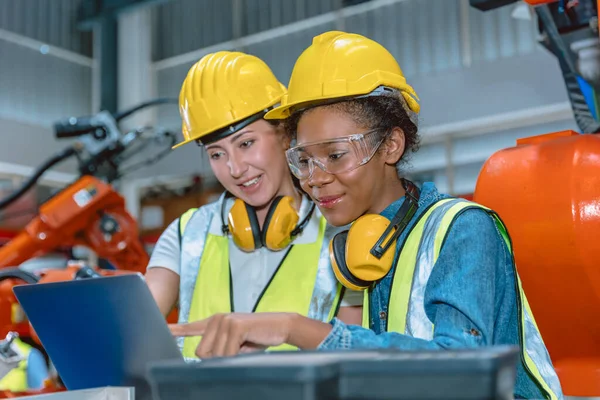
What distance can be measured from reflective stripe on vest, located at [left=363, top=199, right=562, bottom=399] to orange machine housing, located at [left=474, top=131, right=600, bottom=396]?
0.94 feet

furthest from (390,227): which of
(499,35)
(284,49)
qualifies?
(284,49)

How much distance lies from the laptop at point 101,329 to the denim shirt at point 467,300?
307 millimetres

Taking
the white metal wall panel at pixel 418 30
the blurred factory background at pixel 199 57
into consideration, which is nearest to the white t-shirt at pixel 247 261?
the blurred factory background at pixel 199 57

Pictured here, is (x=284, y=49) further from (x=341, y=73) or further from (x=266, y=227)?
(x=341, y=73)

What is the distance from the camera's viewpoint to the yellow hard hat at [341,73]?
1533 mm

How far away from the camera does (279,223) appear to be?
2078 millimetres

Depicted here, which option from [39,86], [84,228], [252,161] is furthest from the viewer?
[39,86]

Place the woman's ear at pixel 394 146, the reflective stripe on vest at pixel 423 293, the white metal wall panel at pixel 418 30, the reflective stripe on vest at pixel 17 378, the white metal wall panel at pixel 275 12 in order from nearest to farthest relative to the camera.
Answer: the reflective stripe on vest at pixel 423 293
the woman's ear at pixel 394 146
the reflective stripe on vest at pixel 17 378
the white metal wall panel at pixel 418 30
the white metal wall panel at pixel 275 12

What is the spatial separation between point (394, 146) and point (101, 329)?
29.9 inches

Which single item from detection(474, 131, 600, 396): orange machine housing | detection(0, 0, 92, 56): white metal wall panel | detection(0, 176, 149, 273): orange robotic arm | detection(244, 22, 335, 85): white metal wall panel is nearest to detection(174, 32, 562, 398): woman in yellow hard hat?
detection(474, 131, 600, 396): orange machine housing

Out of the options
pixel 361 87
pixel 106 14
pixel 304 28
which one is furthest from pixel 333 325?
pixel 106 14

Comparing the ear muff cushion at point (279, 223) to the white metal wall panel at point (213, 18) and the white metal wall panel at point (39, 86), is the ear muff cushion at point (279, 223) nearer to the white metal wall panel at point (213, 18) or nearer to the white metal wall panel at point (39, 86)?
the white metal wall panel at point (213, 18)

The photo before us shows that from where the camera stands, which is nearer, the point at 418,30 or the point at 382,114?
the point at 382,114

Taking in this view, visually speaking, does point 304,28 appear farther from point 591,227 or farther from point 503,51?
point 591,227
